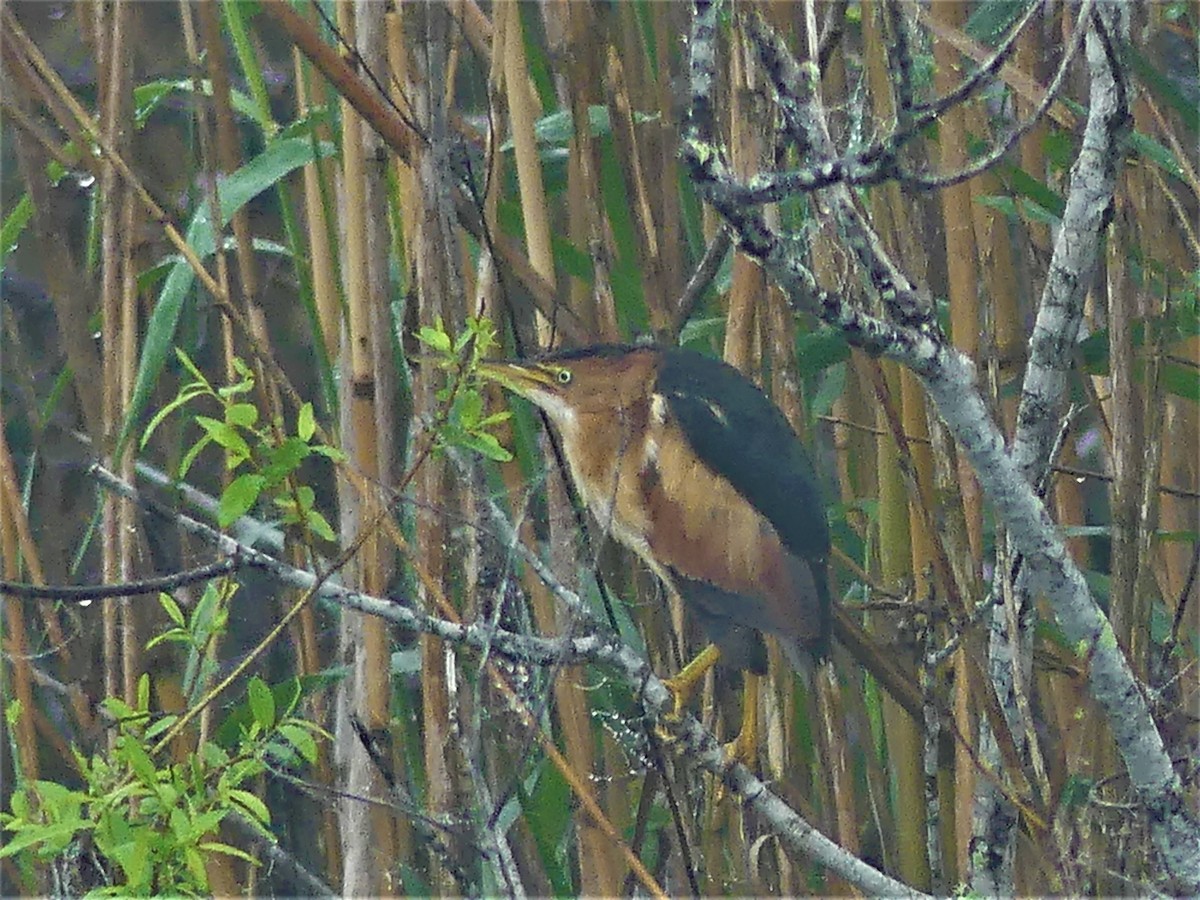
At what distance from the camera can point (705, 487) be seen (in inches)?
37.9

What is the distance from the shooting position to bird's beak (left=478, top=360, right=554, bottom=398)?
880 millimetres

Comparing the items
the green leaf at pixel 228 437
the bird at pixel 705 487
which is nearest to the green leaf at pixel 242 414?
the green leaf at pixel 228 437

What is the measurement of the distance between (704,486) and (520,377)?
0.14 m

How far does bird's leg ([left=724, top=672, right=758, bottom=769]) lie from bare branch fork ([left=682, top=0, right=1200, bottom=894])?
0.26 meters

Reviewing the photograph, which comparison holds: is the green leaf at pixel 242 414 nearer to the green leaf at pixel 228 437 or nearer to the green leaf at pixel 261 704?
the green leaf at pixel 228 437

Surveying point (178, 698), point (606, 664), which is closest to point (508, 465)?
point (606, 664)

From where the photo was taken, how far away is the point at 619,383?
906 mm

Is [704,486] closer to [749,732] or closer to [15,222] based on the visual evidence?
[749,732]

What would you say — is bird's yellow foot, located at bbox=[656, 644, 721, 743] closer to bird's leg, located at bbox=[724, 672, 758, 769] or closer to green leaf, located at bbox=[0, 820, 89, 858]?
bird's leg, located at bbox=[724, 672, 758, 769]

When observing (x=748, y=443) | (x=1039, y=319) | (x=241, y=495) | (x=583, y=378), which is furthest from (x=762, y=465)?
(x=241, y=495)

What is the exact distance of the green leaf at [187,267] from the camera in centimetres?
93

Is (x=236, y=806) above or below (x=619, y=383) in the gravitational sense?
below

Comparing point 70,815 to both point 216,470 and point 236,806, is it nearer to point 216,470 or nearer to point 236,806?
point 236,806

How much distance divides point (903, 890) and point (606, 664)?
22 cm
